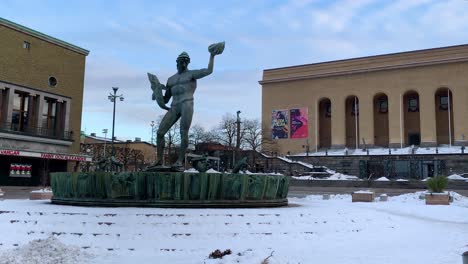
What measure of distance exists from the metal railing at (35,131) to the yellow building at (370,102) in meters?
33.3

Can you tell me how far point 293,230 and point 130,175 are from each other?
13.2 feet

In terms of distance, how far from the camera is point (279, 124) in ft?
244

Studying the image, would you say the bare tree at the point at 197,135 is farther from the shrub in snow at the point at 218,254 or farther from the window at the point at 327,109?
the shrub in snow at the point at 218,254

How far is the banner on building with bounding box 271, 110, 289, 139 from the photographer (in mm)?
73688

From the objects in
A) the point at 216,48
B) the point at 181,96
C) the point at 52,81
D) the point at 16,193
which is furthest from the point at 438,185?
the point at 52,81

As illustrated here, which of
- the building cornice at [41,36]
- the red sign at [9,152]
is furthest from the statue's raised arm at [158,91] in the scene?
the building cornice at [41,36]

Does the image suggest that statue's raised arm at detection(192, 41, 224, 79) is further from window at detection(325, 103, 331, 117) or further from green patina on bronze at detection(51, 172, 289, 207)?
window at detection(325, 103, 331, 117)

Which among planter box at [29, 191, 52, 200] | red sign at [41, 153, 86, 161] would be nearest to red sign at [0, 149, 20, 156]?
red sign at [41, 153, 86, 161]

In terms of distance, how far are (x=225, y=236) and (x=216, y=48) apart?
5.77 metres

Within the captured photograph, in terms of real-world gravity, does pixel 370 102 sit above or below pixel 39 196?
above

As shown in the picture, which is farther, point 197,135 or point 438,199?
point 197,135

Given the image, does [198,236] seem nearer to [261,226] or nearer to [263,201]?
[261,226]

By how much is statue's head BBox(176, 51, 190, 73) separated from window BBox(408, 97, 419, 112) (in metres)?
62.0

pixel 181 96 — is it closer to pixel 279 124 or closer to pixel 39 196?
pixel 39 196
